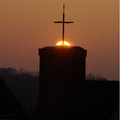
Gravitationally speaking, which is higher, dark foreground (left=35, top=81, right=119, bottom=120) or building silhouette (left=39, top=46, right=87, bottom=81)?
building silhouette (left=39, top=46, right=87, bottom=81)

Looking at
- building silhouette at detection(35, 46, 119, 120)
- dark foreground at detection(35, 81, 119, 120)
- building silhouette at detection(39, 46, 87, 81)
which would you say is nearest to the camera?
dark foreground at detection(35, 81, 119, 120)

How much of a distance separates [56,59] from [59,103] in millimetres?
3356

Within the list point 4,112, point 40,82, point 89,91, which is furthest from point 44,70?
point 4,112

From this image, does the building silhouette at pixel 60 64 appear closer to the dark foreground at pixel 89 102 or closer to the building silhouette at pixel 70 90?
the building silhouette at pixel 70 90

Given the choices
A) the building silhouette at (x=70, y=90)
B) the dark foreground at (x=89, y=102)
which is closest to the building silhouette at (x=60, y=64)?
the building silhouette at (x=70, y=90)

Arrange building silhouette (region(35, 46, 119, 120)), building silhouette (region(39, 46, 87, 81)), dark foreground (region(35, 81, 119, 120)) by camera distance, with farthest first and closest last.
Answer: building silhouette (region(39, 46, 87, 81)) < building silhouette (region(35, 46, 119, 120)) < dark foreground (region(35, 81, 119, 120))

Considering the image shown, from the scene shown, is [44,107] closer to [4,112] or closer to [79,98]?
[79,98]

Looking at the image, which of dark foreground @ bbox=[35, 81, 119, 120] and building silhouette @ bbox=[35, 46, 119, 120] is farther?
building silhouette @ bbox=[35, 46, 119, 120]

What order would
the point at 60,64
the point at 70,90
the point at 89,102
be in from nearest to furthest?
1. the point at 89,102
2. the point at 70,90
3. the point at 60,64

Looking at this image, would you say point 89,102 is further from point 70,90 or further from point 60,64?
point 60,64

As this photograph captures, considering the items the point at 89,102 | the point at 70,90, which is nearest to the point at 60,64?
the point at 70,90

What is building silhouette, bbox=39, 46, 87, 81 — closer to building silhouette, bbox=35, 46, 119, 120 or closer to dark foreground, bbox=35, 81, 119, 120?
building silhouette, bbox=35, 46, 119, 120

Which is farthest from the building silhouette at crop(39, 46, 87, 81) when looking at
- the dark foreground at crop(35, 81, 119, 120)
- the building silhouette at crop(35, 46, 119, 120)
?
the dark foreground at crop(35, 81, 119, 120)

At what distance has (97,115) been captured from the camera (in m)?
27.6
